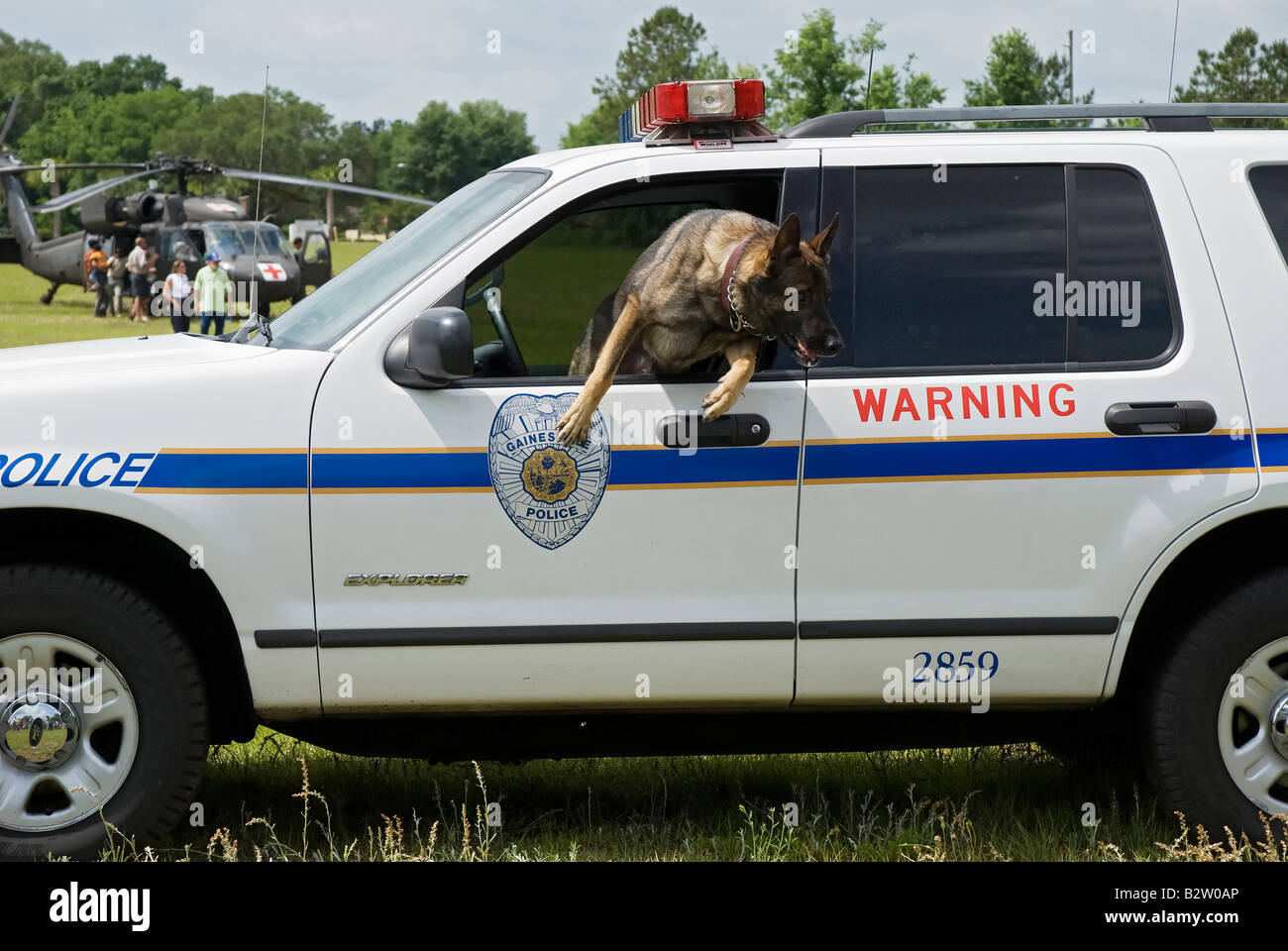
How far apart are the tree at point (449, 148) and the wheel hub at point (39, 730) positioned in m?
118

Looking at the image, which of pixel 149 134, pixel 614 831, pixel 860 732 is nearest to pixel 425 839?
pixel 614 831

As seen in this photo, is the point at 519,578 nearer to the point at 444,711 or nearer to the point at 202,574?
the point at 444,711

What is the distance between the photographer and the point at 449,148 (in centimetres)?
12106

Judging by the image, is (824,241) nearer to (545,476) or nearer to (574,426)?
(574,426)

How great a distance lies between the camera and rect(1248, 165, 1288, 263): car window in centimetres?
376

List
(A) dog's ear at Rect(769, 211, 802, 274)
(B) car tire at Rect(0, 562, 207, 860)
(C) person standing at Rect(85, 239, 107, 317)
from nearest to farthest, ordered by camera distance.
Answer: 1. (A) dog's ear at Rect(769, 211, 802, 274)
2. (B) car tire at Rect(0, 562, 207, 860)
3. (C) person standing at Rect(85, 239, 107, 317)

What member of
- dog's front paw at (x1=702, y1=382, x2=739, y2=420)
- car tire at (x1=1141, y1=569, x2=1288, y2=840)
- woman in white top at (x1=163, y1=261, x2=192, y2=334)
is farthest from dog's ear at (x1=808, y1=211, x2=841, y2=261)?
woman in white top at (x1=163, y1=261, x2=192, y2=334)

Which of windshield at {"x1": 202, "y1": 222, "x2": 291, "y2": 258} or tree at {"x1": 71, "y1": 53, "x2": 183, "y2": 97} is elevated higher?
tree at {"x1": 71, "y1": 53, "x2": 183, "y2": 97}

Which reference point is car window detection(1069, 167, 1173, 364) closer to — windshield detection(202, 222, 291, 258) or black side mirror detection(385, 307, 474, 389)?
black side mirror detection(385, 307, 474, 389)

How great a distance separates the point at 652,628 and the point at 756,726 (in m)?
0.56

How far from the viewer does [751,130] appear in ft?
12.6

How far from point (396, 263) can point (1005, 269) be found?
1669mm

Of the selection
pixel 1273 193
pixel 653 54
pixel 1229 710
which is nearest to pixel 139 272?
pixel 1273 193

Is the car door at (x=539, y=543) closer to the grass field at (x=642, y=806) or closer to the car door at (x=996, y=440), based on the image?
the car door at (x=996, y=440)
